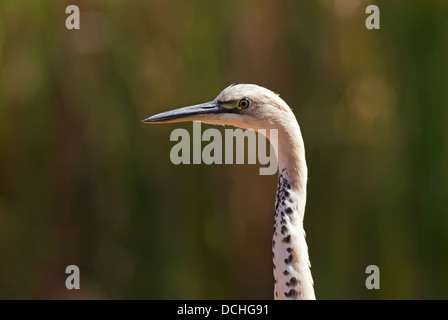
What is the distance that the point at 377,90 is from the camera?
2.70 metres

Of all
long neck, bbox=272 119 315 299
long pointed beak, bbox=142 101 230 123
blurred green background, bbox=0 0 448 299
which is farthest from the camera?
blurred green background, bbox=0 0 448 299

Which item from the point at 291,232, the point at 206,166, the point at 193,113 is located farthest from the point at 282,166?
the point at 206,166

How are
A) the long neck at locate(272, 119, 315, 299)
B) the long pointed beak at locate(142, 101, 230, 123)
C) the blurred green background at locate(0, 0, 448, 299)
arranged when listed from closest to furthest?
the long neck at locate(272, 119, 315, 299) → the long pointed beak at locate(142, 101, 230, 123) → the blurred green background at locate(0, 0, 448, 299)

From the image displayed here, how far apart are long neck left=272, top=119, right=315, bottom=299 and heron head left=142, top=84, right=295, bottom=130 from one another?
0.28 ft

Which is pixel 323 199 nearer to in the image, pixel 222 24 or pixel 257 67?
pixel 257 67

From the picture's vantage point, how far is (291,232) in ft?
5.42

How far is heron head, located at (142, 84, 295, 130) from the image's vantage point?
5.66 ft

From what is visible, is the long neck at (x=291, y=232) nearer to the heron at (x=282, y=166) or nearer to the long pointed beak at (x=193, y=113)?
the heron at (x=282, y=166)

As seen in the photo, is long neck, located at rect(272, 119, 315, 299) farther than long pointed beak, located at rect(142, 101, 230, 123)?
No

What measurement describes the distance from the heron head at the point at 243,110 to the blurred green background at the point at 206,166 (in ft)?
3.14

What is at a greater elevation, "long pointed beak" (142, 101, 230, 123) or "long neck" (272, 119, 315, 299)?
"long pointed beak" (142, 101, 230, 123)

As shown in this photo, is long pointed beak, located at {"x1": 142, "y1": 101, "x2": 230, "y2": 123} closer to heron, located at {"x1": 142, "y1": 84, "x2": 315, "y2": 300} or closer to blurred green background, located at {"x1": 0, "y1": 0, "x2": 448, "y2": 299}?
heron, located at {"x1": 142, "y1": 84, "x2": 315, "y2": 300}

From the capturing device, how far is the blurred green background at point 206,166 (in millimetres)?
2689

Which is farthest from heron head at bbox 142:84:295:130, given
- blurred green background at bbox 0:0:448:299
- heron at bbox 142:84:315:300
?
blurred green background at bbox 0:0:448:299
